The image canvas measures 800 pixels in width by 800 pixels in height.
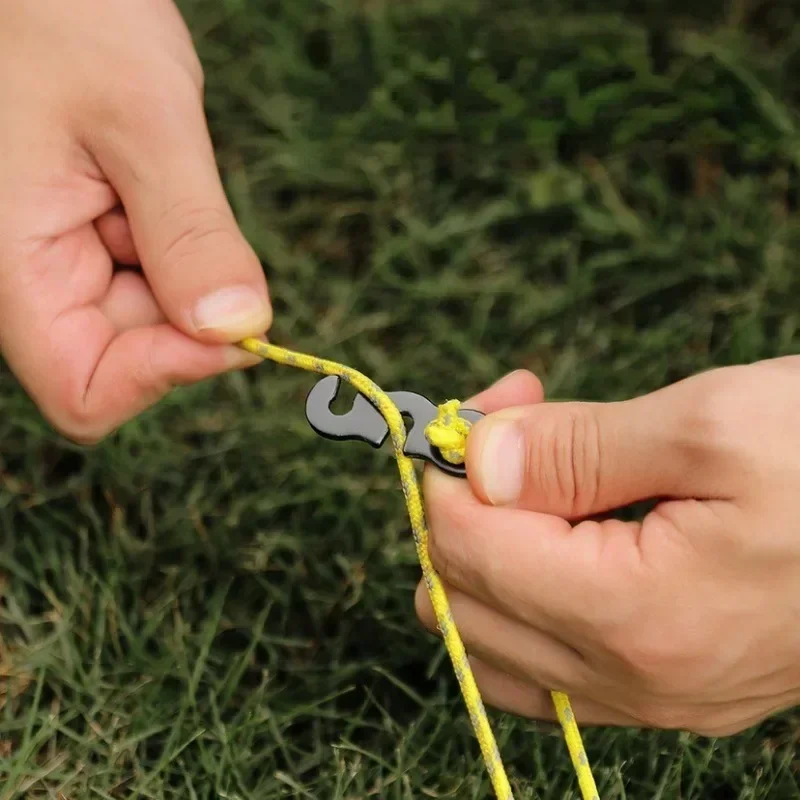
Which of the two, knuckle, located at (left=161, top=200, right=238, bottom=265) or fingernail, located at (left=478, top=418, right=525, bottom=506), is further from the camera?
knuckle, located at (left=161, top=200, right=238, bottom=265)

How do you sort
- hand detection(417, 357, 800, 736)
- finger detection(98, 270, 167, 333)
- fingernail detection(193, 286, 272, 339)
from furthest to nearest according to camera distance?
finger detection(98, 270, 167, 333) → fingernail detection(193, 286, 272, 339) → hand detection(417, 357, 800, 736)

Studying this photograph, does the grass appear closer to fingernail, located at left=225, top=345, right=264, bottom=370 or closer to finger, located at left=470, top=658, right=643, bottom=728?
finger, located at left=470, top=658, right=643, bottom=728

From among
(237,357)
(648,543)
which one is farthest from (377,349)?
(648,543)

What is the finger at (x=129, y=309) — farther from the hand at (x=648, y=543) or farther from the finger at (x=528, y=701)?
the finger at (x=528, y=701)

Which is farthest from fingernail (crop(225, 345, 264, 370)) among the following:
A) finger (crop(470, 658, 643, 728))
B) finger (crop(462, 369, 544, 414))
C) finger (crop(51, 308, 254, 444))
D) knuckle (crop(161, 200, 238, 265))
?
finger (crop(470, 658, 643, 728))

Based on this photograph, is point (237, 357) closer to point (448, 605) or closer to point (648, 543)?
point (448, 605)

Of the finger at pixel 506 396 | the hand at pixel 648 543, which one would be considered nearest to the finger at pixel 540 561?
the hand at pixel 648 543
